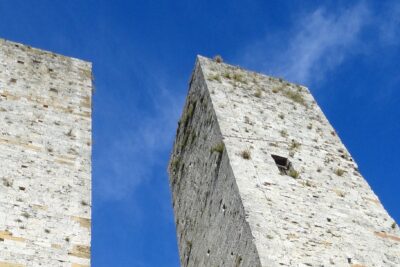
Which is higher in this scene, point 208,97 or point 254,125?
point 208,97

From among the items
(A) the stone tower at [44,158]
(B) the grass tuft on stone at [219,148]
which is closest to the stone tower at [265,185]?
(B) the grass tuft on stone at [219,148]

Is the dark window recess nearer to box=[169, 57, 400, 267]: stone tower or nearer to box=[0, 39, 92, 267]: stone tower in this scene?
box=[169, 57, 400, 267]: stone tower

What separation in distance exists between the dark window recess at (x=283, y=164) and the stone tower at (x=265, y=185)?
2 centimetres

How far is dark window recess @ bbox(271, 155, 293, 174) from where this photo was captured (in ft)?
40.9

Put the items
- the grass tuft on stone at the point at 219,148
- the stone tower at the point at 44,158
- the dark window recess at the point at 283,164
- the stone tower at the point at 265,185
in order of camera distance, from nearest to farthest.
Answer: the stone tower at the point at 44,158 → the stone tower at the point at 265,185 → the dark window recess at the point at 283,164 → the grass tuft on stone at the point at 219,148

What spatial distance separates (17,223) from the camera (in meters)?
9.71

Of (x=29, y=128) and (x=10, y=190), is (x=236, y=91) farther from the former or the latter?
(x=10, y=190)

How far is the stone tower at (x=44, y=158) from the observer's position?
9555 mm

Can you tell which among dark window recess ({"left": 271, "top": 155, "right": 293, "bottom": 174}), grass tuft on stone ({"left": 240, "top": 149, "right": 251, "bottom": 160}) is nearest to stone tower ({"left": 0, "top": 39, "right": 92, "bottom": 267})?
grass tuft on stone ({"left": 240, "top": 149, "right": 251, "bottom": 160})

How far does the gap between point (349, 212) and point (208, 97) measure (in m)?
3.91

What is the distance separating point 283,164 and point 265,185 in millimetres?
1090

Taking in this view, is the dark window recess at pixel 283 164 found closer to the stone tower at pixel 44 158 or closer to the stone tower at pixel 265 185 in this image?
the stone tower at pixel 265 185

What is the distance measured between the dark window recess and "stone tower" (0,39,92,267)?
325 centimetres

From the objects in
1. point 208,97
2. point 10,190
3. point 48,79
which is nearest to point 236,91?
point 208,97
